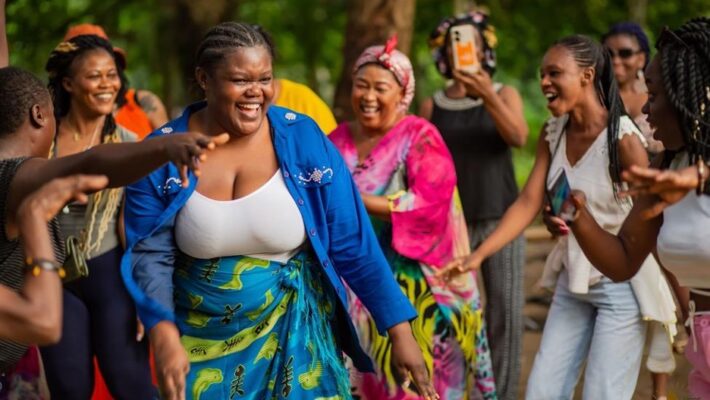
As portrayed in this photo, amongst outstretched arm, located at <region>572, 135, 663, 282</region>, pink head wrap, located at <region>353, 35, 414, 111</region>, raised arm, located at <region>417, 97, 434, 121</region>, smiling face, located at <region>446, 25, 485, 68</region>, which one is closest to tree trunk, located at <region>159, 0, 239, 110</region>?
raised arm, located at <region>417, 97, 434, 121</region>

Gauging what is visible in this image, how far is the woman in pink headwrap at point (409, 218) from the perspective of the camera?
6121mm

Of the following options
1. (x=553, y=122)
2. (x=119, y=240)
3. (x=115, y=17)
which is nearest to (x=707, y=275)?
(x=553, y=122)

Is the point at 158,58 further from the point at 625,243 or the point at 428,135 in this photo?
the point at 625,243

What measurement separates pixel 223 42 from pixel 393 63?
197 cm

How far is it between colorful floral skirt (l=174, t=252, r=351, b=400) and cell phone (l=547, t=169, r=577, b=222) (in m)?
0.94

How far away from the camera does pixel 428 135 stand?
20.4 feet

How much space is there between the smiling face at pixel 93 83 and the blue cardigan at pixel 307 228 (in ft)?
5.75

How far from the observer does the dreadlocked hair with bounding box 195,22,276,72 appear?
14.6 feet

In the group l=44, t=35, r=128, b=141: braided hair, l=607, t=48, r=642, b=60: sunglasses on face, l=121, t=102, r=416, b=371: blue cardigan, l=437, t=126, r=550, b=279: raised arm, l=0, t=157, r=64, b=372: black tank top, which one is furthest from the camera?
l=607, t=48, r=642, b=60: sunglasses on face

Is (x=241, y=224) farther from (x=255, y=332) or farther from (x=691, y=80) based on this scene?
(x=691, y=80)

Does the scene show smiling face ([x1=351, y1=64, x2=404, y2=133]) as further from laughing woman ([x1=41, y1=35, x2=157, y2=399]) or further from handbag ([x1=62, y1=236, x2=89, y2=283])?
handbag ([x1=62, y1=236, x2=89, y2=283])

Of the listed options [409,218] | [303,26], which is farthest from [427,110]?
[303,26]

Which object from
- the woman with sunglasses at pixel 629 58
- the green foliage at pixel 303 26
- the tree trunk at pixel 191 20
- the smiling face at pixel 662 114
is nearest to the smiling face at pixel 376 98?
the woman with sunglasses at pixel 629 58

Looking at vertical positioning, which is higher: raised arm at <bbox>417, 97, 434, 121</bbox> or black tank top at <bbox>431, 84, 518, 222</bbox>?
raised arm at <bbox>417, 97, 434, 121</bbox>
